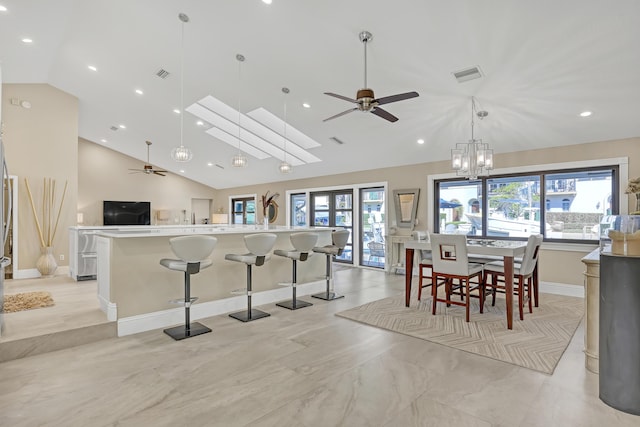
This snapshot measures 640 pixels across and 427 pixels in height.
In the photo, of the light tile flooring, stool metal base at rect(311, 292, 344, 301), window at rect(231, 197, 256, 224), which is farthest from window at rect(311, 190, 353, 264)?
the light tile flooring

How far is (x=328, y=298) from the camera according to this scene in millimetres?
5125

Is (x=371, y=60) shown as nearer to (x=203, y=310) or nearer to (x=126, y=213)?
(x=203, y=310)

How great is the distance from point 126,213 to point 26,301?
6527 millimetres

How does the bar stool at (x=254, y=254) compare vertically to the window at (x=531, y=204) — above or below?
below

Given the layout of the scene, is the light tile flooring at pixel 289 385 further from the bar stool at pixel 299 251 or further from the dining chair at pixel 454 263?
the bar stool at pixel 299 251

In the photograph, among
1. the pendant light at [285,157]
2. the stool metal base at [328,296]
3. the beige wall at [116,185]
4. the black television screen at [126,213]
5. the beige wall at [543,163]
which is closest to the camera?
the beige wall at [543,163]

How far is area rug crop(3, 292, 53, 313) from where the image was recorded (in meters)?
4.04

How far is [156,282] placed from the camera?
3.89 meters

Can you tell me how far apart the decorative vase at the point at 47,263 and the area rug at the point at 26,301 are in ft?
5.38

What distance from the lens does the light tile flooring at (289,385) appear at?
2.16 m

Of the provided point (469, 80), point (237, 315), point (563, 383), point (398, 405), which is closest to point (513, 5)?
point (469, 80)

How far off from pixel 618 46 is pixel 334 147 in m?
4.70

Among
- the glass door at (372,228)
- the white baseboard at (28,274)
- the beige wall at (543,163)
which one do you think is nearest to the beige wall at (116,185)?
the white baseboard at (28,274)

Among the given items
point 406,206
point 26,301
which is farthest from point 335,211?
point 26,301
